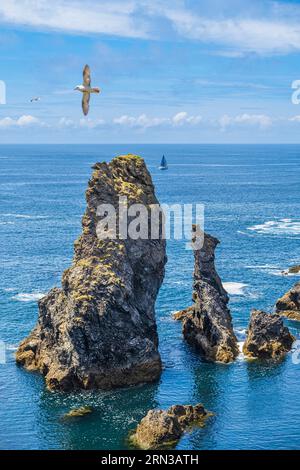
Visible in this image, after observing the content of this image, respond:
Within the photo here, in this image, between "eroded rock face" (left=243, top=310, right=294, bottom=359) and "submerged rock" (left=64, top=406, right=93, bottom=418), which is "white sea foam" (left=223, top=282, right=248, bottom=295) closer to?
"eroded rock face" (left=243, top=310, right=294, bottom=359)

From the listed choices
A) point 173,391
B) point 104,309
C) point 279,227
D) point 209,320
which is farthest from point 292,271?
point 104,309

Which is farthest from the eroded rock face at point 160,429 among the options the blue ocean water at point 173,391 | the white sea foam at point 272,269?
the white sea foam at point 272,269

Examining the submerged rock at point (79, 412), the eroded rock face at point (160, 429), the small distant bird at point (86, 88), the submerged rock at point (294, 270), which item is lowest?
the submerged rock at point (79, 412)

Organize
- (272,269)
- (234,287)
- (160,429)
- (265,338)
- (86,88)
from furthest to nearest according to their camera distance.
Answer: (272,269), (234,287), (265,338), (160,429), (86,88)

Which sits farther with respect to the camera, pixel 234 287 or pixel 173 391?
pixel 234 287

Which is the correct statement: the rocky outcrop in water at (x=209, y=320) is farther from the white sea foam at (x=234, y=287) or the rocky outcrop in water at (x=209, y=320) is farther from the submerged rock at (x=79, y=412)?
the submerged rock at (x=79, y=412)

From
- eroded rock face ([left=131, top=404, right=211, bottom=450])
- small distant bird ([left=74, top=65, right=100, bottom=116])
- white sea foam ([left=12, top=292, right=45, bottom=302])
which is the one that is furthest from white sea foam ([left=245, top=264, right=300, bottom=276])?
small distant bird ([left=74, top=65, right=100, bottom=116])

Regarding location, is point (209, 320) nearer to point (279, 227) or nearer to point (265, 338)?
point (265, 338)

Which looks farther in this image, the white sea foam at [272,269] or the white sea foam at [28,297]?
the white sea foam at [272,269]
